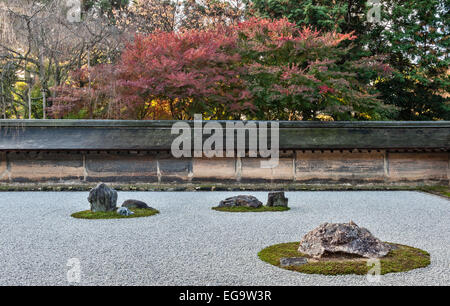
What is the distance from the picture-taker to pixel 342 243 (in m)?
4.42

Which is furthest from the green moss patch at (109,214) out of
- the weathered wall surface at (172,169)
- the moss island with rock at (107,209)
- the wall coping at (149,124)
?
the wall coping at (149,124)

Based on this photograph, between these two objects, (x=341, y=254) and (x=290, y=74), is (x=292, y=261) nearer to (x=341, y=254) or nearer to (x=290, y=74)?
(x=341, y=254)

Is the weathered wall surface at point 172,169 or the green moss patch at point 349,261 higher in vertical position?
the weathered wall surface at point 172,169

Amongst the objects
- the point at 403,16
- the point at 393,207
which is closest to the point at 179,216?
the point at 393,207

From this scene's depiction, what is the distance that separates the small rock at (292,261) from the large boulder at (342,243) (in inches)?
8.6

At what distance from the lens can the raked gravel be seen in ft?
12.4

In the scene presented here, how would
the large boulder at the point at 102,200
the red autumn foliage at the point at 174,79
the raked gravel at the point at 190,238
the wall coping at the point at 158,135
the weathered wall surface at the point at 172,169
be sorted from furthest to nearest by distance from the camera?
1. the red autumn foliage at the point at 174,79
2. the weathered wall surface at the point at 172,169
3. the wall coping at the point at 158,135
4. the large boulder at the point at 102,200
5. the raked gravel at the point at 190,238

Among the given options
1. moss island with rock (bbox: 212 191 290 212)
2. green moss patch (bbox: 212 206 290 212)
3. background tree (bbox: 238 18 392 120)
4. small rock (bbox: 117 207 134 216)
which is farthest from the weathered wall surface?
small rock (bbox: 117 207 134 216)

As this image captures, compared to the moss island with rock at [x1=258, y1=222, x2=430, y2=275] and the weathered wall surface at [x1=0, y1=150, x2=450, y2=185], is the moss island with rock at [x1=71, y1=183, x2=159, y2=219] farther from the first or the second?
the weathered wall surface at [x1=0, y1=150, x2=450, y2=185]

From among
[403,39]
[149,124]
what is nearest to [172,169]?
[149,124]

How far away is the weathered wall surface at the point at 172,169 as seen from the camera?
10.8 metres

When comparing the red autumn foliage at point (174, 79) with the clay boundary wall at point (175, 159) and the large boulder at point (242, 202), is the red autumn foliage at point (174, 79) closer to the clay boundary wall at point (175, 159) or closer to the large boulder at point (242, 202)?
the clay boundary wall at point (175, 159)

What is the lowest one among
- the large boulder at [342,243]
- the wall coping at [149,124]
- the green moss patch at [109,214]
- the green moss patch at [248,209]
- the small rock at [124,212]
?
the green moss patch at [248,209]

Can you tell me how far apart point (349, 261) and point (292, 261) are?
0.53 meters
